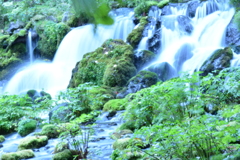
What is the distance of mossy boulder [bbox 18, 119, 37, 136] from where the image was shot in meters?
6.77

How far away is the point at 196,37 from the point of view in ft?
43.1

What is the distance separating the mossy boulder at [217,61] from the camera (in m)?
9.16

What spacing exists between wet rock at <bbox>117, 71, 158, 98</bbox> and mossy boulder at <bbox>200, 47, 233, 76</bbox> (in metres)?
1.82

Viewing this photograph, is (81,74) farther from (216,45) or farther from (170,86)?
(170,86)

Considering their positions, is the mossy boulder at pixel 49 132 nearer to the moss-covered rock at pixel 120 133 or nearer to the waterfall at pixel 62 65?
the moss-covered rock at pixel 120 133

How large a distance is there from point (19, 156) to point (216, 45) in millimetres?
10012

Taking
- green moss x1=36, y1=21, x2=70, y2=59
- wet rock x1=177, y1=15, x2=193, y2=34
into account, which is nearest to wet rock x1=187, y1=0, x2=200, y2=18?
wet rock x1=177, y1=15, x2=193, y2=34

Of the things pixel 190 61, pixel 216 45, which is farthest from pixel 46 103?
pixel 216 45

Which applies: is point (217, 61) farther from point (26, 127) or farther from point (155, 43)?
point (26, 127)

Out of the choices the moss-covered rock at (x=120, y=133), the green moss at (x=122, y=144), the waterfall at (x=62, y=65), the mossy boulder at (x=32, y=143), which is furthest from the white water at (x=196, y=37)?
the mossy boulder at (x=32, y=143)

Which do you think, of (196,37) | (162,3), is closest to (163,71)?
(196,37)

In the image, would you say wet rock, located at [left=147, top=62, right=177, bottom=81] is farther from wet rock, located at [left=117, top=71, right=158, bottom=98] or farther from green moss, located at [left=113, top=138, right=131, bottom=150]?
green moss, located at [left=113, top=138, right=131, bottom=150]

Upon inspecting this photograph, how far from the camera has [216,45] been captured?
39.4 ft

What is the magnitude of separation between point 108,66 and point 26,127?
5.27m
